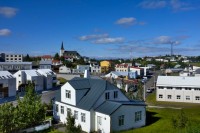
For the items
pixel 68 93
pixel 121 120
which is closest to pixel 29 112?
pixel 68 93

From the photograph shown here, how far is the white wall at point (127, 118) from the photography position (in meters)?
28.2

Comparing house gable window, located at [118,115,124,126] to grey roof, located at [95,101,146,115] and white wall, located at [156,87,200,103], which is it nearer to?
grey roof, located at [95,101,146,115]

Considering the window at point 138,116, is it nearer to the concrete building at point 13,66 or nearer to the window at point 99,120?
the window at point 99,120

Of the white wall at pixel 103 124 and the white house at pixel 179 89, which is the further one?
the white house at pixel 179 89

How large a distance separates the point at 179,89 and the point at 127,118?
28106 mm

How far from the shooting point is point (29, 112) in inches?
1130

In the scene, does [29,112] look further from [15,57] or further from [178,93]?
[15,57]

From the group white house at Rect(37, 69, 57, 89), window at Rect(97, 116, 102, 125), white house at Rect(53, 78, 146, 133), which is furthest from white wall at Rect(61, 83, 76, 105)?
white house at Rect(37, 69, 57, 89)

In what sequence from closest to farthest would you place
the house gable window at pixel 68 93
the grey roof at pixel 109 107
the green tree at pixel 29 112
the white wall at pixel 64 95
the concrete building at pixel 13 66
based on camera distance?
1. the grey roof at pixel 109 107
2. the green tree at pixel 29 112
3. the white wall at pixel 64 95
4. the house gable window at pixel 68 93
5. the concrete building at pixel 13 66

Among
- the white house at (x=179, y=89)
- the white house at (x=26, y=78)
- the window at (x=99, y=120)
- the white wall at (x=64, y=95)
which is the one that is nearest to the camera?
the window at (x=99, y=120)

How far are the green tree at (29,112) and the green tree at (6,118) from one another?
951 millimetres

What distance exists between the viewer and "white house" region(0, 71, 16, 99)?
5681 centimetres

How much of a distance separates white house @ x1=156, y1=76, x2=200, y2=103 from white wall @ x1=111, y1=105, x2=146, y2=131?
25173mm

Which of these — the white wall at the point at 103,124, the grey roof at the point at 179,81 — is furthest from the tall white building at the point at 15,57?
the white wall at the point at 103,124
